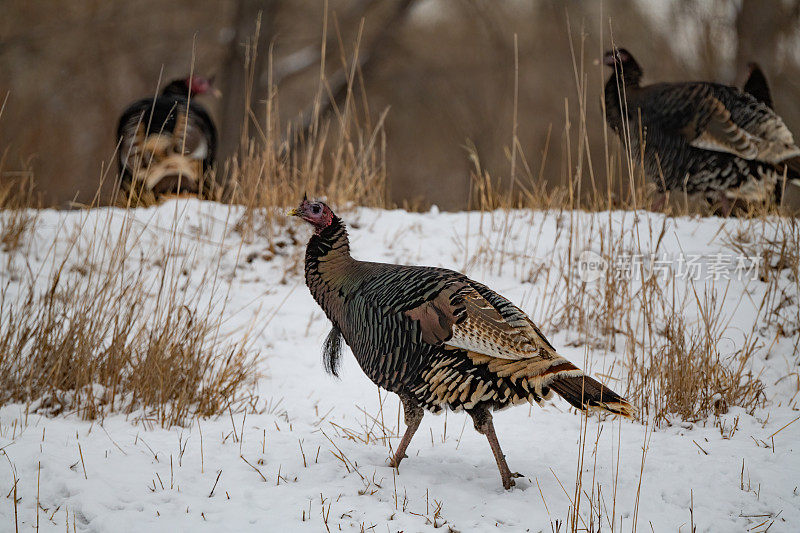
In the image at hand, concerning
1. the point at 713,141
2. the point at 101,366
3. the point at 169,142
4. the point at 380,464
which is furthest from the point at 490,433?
the point at 169,142

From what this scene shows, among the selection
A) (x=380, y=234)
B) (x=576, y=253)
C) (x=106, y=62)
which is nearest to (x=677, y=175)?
(x=576, y=253)

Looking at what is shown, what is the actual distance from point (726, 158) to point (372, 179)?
2.67 meters

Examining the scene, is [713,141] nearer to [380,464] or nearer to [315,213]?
[315,213]

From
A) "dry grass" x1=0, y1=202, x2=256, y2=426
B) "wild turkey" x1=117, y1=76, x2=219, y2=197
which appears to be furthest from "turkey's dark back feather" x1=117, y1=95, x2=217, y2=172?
"dry grass" x1=0, y1=202, x2=256, y2=426

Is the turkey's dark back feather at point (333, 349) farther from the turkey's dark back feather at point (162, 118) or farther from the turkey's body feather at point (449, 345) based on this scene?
the turkey's dark back feather at point (162, 118)

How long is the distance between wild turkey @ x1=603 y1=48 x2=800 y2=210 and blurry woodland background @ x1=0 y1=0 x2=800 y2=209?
330cm

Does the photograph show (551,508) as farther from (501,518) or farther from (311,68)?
(311,68)

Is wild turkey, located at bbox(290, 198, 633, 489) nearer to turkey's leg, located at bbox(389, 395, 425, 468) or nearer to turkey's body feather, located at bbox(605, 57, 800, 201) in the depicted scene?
turkey's leg, located at bbox(389, 395, 425, 468)

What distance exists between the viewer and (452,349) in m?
2.57

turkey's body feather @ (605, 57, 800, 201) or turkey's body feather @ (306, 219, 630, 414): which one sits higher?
turkey's body feather @ (605, 57, 800, 201)

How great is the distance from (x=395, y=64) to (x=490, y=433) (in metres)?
9.92

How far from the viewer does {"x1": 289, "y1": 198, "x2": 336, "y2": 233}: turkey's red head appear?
2.94m

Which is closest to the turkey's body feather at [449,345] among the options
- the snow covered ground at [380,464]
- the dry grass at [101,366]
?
the snow covered ground at [380,464]

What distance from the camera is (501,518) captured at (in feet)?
8.25
